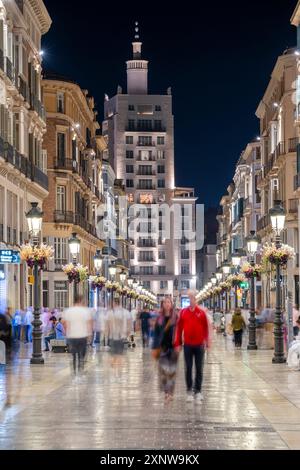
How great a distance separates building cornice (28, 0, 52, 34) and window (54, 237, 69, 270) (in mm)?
18969

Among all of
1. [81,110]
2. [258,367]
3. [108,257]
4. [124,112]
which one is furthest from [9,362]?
[124,112]

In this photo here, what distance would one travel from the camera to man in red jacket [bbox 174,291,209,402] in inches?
734

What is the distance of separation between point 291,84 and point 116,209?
65.1 meters

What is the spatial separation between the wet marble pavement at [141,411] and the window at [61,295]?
156 ft

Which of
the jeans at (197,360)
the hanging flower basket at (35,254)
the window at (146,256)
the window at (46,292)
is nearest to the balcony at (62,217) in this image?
the window at (46,292)

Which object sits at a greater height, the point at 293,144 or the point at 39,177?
the point at 293,144

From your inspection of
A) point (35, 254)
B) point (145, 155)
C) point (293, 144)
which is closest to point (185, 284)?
point (145, 155)

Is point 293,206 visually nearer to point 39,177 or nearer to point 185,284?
point 39,177

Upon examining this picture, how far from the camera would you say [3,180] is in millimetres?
46344

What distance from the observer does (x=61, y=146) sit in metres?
75.6

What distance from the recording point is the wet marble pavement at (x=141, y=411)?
43.6 feet

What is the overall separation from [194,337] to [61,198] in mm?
57876

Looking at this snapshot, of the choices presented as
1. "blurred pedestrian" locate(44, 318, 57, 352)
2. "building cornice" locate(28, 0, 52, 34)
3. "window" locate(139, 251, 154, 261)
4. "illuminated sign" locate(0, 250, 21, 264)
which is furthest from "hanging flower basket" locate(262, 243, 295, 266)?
"window" locate(139, 251, 154, 261)

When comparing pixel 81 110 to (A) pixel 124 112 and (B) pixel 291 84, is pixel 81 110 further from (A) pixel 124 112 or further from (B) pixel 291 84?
(A) pixel 124 112
